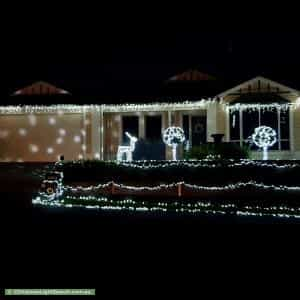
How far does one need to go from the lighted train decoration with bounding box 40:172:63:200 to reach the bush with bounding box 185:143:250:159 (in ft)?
15.7

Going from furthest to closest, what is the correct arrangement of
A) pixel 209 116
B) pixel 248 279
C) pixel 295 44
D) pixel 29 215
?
pixel 295 44, pixel 209 116, pixel 29 215, pixel 248 279

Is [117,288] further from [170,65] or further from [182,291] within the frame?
[170,65]

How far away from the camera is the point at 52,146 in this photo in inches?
902

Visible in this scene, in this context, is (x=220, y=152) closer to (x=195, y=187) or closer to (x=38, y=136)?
(x=195, y=187)

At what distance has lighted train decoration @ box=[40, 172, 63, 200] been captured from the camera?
15.2 m

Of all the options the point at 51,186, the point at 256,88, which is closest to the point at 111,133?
the point at 256,88

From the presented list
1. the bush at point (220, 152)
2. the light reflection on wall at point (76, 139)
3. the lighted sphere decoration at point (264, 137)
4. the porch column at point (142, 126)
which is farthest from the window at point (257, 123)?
the light reflection on wall at point (76, 139)

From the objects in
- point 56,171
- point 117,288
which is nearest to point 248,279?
point 117,288

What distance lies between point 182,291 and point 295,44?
23.2 metres

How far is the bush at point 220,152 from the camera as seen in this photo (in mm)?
17723

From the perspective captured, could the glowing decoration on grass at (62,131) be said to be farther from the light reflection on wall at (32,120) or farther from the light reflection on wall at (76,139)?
the light reflection on wall at (32,120)

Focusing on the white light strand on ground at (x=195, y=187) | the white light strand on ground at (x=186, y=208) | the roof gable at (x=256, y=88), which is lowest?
the white light strand on ground at (x=186, y=208)

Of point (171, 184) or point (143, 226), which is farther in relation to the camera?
point (171, 184)

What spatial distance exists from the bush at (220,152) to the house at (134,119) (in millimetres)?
2171
